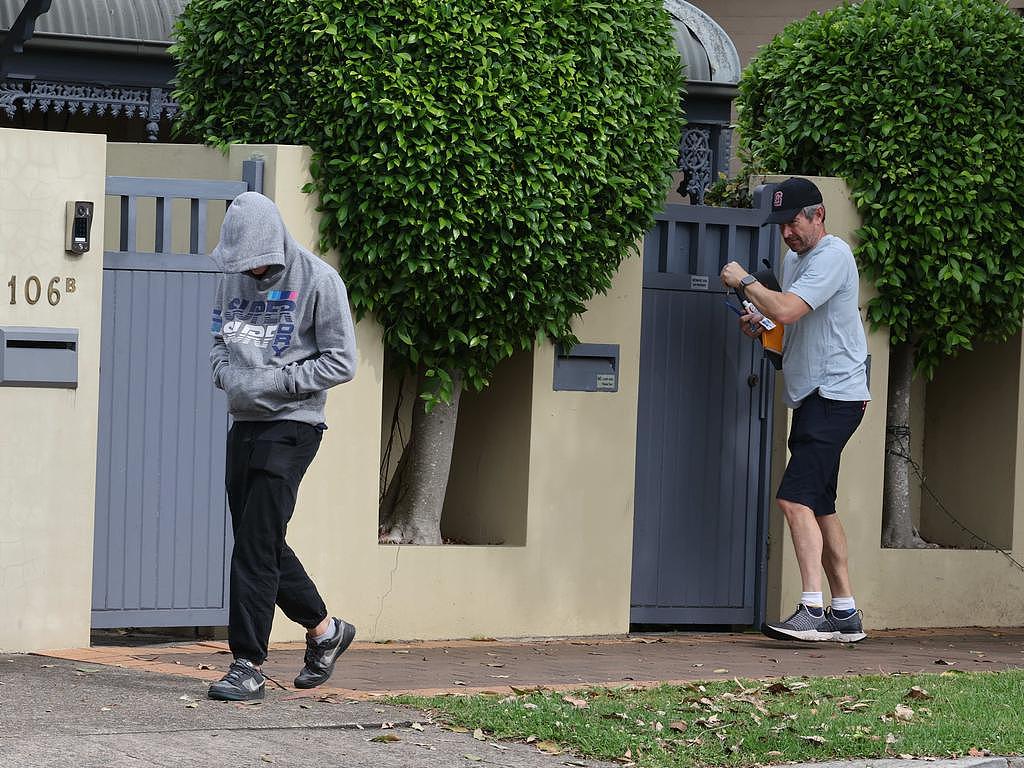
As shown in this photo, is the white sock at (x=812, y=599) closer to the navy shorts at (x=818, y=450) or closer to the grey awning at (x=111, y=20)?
the navy shorts at (x=818, y=450)

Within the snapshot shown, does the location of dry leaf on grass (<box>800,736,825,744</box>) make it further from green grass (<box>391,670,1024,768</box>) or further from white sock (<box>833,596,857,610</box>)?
white sock (<box>833,596,857,610</box>)

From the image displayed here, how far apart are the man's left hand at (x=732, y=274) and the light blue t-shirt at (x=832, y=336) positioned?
0.22 meters

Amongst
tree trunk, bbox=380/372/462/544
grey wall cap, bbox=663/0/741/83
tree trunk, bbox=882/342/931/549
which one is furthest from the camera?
grey wall cap, bbox=663/0/741/83

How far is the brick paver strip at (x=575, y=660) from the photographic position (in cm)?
709

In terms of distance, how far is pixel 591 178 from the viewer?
27.0 ft

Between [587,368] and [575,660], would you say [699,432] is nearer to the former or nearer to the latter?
[587,368]

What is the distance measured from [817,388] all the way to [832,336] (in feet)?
0.80

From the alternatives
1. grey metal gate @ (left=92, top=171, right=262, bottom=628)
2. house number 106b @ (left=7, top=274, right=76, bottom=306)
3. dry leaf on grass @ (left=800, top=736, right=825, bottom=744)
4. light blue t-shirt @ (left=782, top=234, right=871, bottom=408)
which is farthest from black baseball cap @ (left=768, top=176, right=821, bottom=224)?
dry leaf on grass @ (left=800, top=736, right=825, bottom=744)

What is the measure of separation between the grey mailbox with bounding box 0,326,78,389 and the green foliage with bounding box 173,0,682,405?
4.13 feet

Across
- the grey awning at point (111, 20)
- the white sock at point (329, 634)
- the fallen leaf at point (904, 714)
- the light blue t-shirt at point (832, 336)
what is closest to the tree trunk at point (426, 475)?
the light blue t-shirt at point (832, 336)

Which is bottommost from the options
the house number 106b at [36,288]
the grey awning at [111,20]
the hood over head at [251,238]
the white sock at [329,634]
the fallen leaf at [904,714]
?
the fallen leaf at [904,714]

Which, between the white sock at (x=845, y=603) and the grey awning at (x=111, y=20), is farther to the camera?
the grey awning at (x=111, y=20)

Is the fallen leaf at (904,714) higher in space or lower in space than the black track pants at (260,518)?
lower

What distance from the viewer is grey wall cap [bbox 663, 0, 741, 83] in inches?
548
